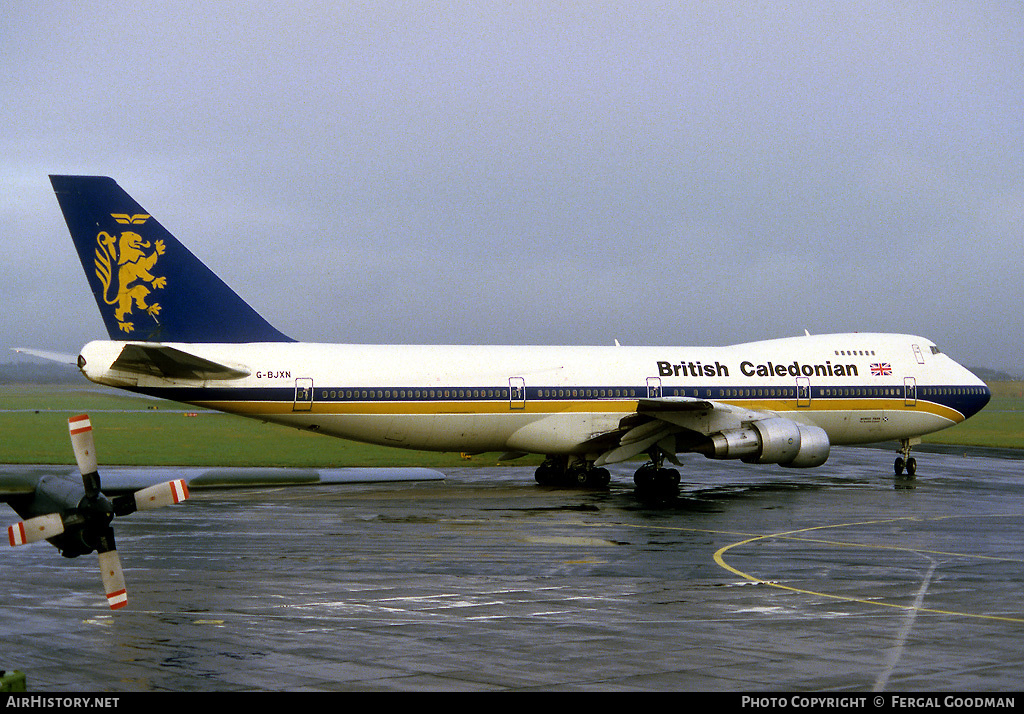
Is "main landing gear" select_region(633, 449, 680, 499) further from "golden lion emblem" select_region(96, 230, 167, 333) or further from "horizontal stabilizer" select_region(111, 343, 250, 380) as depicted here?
"golden lion emblem" select_region(96, 230, 167, 333)

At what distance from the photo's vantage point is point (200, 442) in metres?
55.9

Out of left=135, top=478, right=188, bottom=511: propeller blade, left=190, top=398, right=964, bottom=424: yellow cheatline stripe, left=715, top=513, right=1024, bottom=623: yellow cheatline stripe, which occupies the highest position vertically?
left=190, top=398, right=964, bottom=424: yellow cheatline stripe

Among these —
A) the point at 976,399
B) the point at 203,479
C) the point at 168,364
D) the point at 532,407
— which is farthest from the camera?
the point at 976,399

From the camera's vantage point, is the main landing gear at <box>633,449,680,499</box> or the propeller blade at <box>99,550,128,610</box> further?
the main landing gear at <box>633,449,680,499</box>

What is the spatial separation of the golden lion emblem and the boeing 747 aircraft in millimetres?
42

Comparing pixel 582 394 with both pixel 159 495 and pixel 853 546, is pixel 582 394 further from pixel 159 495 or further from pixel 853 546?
pixel 159 495

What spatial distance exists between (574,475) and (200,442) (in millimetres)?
26784

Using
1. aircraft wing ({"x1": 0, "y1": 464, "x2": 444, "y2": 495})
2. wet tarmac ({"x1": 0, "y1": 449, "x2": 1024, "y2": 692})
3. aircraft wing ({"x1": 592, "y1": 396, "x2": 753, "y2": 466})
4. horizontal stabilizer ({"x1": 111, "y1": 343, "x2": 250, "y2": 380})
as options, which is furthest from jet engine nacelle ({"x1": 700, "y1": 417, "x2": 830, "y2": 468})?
aircraft wing ({"x1": 0, "y1": 464, "x2": 444, "y2": 495})

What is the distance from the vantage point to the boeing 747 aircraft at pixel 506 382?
30.9 m

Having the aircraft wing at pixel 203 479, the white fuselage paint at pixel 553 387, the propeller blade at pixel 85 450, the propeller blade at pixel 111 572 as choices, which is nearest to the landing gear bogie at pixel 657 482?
the white fuselage paint at pixel 553 387

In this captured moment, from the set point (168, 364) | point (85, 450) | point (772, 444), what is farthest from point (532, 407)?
point (85, 450)

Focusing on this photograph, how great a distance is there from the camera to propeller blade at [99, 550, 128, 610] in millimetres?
12625

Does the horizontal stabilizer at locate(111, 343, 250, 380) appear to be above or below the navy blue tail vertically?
below
